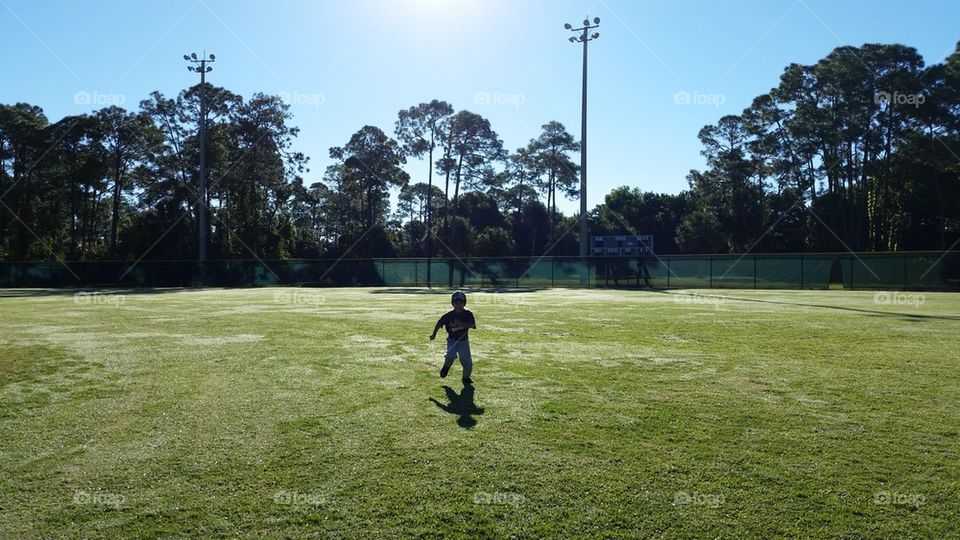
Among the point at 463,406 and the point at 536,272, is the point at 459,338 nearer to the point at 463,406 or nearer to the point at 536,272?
the point at 463,406

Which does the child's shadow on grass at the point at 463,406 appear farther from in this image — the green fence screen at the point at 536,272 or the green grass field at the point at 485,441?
the green fence screen at the point at 536,272

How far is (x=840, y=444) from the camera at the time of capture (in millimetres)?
5637

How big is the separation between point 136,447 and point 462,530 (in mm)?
3277

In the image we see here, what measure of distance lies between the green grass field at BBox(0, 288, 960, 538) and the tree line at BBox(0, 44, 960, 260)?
151 feet

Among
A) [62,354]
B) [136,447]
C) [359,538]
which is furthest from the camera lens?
[62,354]

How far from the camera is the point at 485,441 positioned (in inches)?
226

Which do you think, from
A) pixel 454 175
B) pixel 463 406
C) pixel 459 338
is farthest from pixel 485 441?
pixel 454 175

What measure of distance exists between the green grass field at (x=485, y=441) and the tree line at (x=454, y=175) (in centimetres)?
4615

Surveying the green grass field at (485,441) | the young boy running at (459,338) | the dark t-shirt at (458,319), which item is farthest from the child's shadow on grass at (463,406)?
the dark t-shirt at (458,319)

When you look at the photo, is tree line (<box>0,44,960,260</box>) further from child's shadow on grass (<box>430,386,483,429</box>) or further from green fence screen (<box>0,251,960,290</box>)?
child's shadow on grass (<box>430,386,483,429</box>)

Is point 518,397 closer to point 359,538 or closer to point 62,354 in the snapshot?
point 359,538

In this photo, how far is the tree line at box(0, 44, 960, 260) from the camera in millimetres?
51062

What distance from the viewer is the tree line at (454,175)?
5106 centimetres

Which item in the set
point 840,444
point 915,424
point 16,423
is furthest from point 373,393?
point 915,424
